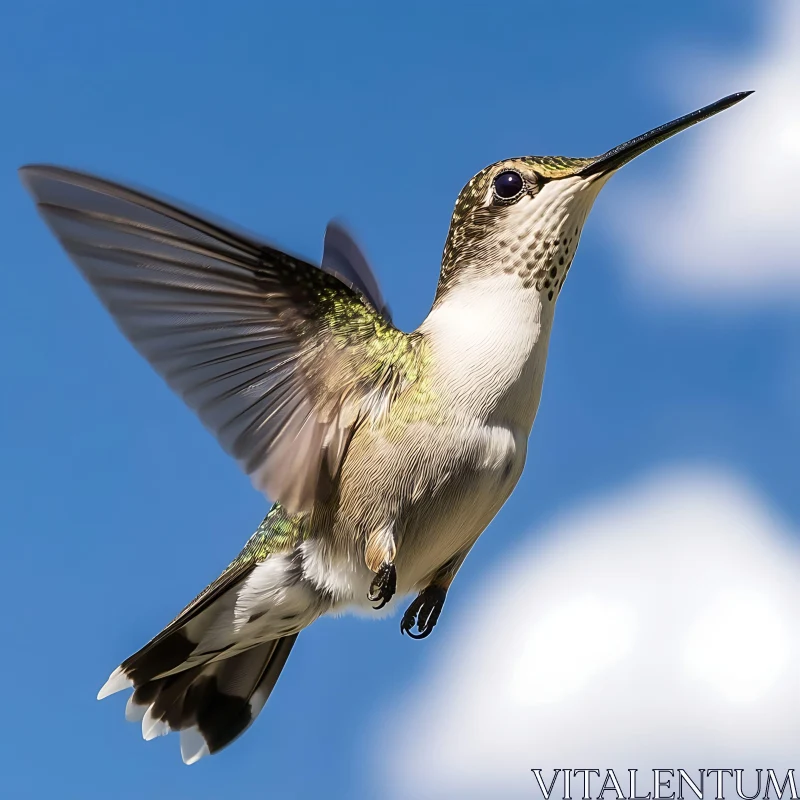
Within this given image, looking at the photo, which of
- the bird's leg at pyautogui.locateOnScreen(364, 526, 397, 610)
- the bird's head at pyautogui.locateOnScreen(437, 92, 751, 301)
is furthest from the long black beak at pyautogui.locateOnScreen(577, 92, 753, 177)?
the bird's leg at pyautogui.locateOnScreen(364, 526, 397, 610)

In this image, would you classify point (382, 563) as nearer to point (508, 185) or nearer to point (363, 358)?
point (363, 358)

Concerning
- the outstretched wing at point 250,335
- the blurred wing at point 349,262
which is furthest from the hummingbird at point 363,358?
the blurred wing at point 349,262

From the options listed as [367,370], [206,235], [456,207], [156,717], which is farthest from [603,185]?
[156,717]

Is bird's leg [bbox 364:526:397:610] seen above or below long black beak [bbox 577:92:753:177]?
below

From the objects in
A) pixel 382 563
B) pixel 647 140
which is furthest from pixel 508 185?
pixel 382 563

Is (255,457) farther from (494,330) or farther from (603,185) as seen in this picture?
(603,185)

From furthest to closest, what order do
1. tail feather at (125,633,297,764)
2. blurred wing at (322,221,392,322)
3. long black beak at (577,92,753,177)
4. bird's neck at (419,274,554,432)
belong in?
blurred wing at (322,221,392,322), tail feather at (125,633,297,764), bird's neck at (419,274,554,432), long black beak at (577,92,753,177)

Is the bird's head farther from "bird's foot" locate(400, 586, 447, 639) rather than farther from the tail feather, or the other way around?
the tail feather

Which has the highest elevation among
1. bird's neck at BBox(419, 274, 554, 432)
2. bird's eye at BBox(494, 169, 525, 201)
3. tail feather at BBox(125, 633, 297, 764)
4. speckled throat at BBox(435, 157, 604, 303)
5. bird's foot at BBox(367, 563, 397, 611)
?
bird's eye at BBox(494, 169, 525, 201)
